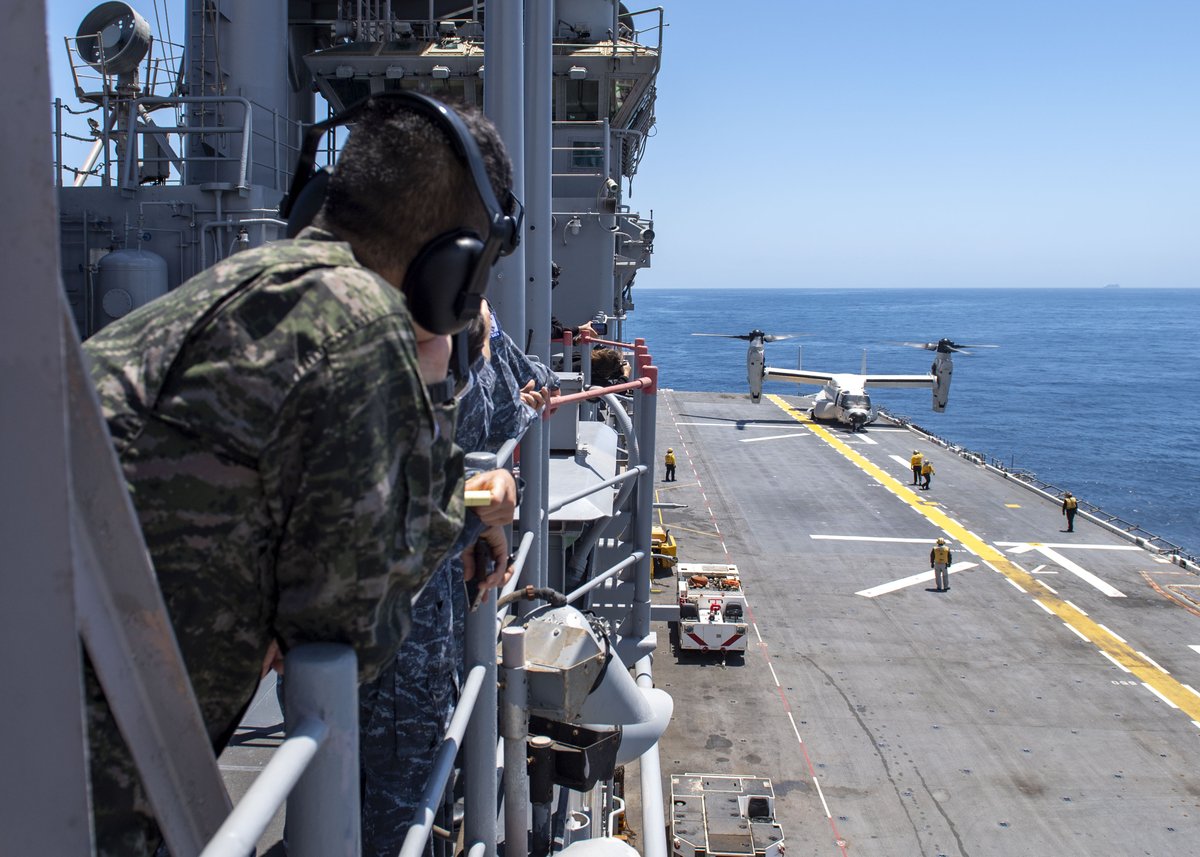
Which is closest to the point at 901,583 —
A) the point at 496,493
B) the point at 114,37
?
the point at 114,37

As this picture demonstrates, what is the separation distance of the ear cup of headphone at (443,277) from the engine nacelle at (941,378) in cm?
4741

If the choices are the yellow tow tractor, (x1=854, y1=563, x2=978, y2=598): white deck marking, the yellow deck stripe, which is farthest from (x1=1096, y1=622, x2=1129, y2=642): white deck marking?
the yellow tow tractor

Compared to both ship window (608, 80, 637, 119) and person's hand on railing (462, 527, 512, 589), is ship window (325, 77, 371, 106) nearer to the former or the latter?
ship window (608, 80, 637, 119)

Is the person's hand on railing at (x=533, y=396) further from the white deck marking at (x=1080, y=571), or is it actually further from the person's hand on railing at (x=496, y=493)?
the white deck marking at (x=1080, y=571)

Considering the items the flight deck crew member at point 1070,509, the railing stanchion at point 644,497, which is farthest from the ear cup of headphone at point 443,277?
the flight deck crew member at point 1070,509

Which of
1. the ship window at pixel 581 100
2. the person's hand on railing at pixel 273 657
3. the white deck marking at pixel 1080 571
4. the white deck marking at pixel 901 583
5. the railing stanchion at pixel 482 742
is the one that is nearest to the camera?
the person's hand on railing at pixel 273 657

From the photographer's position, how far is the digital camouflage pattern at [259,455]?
51.5 inches

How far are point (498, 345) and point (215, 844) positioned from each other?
2704mm

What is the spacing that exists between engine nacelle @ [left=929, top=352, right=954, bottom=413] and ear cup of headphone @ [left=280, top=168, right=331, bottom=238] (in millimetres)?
47406

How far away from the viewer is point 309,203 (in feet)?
6.29

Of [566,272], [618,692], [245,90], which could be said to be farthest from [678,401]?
[618,692]

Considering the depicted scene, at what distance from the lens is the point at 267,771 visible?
1.23 meters

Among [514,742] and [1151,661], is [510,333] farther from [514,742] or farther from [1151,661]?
A: [1151,661]

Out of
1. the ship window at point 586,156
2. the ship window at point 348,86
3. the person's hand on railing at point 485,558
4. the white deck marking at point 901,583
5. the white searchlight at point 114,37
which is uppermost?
the ship window at point 348,86
